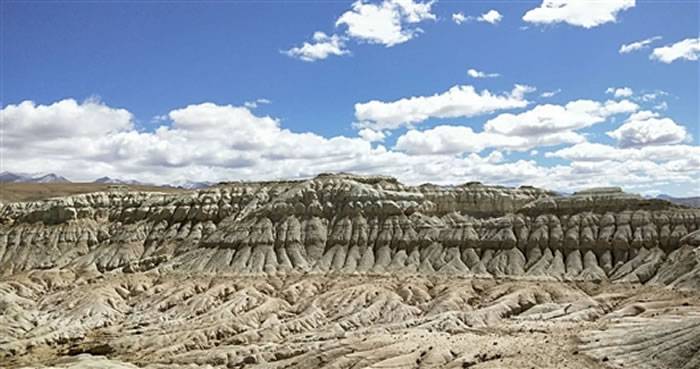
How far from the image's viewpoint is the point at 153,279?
11619 cm

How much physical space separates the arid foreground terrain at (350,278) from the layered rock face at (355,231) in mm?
289

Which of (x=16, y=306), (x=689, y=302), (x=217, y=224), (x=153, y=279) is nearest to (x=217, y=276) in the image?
(x=153, y=279)

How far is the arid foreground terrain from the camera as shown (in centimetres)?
6456

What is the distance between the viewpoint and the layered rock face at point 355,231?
333 feet

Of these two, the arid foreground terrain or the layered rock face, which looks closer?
the arid foreground terrain

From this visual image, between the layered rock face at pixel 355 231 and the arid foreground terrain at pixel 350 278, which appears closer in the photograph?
the arid foreground terrain at pixel 350 278

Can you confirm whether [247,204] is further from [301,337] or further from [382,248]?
[301,337]

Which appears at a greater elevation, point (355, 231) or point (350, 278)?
point (355, 231)

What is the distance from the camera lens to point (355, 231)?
119 meters

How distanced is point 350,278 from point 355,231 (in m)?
13.4

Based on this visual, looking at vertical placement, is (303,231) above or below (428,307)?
above

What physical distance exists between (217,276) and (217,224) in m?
19.1

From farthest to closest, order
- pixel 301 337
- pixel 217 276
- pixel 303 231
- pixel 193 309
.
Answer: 1. pixel 303 231
2. pixel 217 276
3. pixel 193 309
4. pixel 301 337

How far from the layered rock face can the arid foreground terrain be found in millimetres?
289
